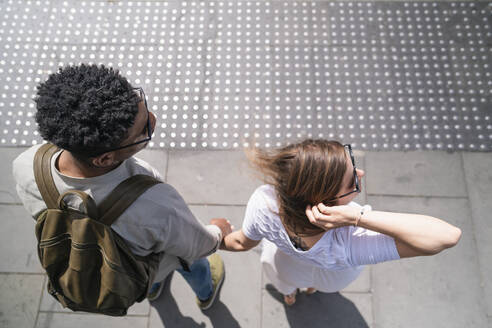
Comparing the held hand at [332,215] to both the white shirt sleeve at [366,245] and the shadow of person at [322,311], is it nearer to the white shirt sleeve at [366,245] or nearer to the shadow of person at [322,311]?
the white shirt sleeve at [366,245]

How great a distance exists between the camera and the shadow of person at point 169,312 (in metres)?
3.20

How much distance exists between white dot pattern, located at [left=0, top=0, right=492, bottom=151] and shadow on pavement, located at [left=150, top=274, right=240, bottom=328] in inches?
57.5

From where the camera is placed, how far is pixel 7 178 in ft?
12.0

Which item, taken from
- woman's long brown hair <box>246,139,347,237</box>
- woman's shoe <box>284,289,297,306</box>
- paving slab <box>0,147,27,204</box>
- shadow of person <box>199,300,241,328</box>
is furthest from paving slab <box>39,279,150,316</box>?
woman's long brown hair <box>246,139,347,237</box>

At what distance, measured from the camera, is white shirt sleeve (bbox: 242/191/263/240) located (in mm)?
1978

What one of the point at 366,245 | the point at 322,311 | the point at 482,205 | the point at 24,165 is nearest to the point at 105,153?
the point at 24,165

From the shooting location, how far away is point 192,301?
3262 mm

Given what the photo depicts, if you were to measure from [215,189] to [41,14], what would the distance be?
2.94 m

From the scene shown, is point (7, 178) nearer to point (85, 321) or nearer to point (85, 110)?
point (85, 321)

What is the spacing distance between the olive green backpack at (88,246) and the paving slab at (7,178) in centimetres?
217

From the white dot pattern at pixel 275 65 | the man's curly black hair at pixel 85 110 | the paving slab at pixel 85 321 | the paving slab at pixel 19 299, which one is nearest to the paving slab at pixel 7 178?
the white dot pattern at pixel 275 65

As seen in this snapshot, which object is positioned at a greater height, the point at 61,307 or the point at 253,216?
the point at 253,216

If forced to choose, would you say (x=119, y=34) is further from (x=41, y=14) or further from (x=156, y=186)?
(x=156, y=186)

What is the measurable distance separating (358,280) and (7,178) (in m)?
3.46
